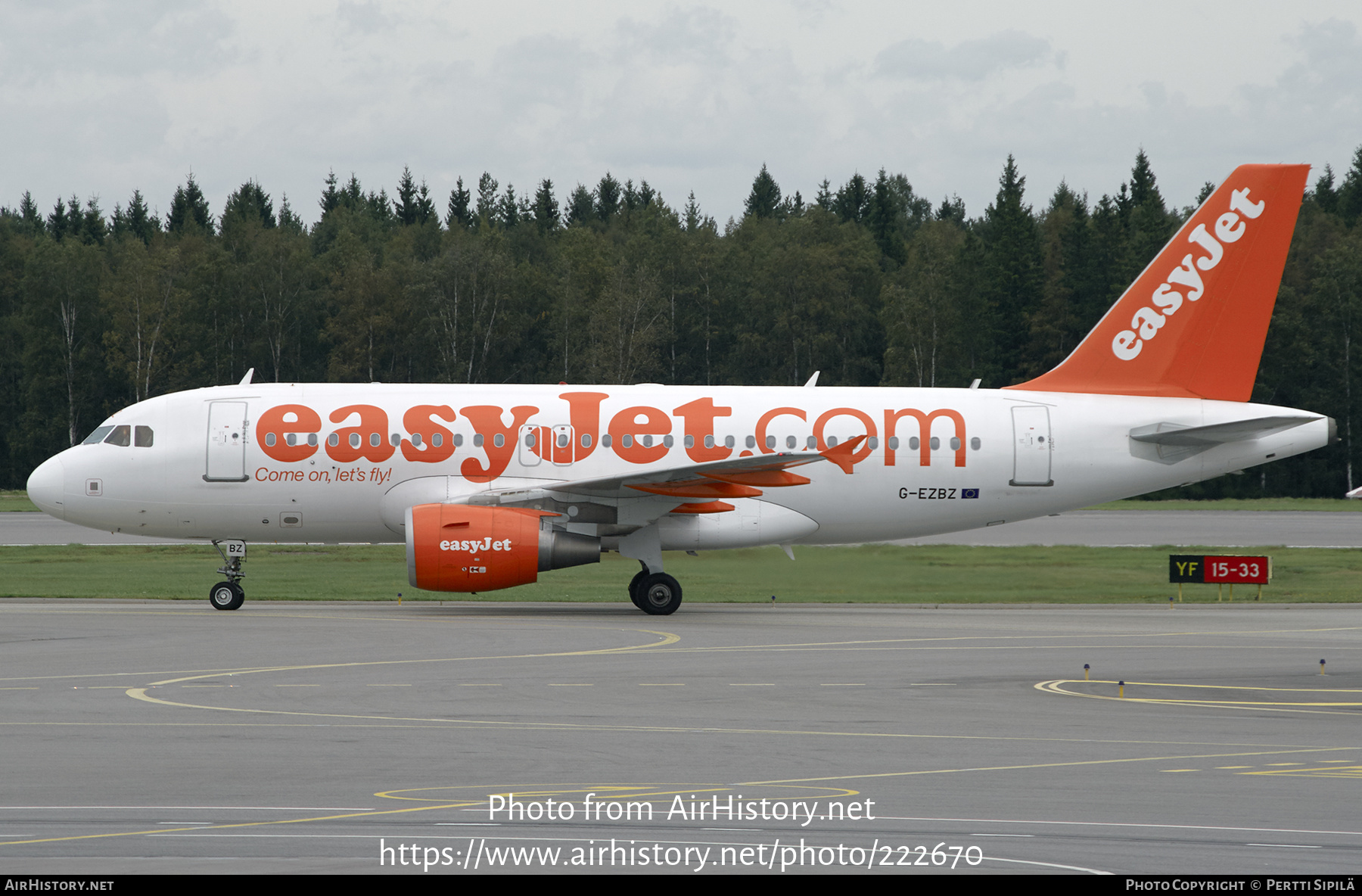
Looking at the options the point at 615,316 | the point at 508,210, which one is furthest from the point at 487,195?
the point at 615,316

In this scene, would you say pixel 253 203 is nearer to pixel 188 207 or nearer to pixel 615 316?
pixel 188 207

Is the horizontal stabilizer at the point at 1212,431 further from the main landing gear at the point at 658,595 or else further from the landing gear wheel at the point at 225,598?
the landing gear wheel at the point at 225,598

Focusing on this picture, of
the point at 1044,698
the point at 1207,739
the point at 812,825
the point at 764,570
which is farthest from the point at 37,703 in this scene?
the point at 764,570

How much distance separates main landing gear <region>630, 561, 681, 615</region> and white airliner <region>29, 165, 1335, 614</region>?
47 mm

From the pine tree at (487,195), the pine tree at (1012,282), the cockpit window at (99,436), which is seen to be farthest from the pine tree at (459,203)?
the cockpit window at (99,436)

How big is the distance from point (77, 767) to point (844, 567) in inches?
750

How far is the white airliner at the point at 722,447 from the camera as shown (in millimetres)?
26969

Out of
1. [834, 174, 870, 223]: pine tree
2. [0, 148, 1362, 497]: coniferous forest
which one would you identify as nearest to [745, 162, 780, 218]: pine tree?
[834, 174, 870, 223]: pine tree

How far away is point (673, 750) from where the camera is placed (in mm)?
12758

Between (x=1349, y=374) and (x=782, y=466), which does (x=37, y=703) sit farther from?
(x=1349, y=374)

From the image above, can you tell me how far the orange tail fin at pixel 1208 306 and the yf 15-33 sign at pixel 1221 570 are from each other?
378 cm

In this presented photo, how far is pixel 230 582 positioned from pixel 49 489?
4.24 m

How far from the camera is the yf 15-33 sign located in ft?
98.8

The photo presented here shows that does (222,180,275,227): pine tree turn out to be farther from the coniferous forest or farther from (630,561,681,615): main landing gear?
(630,561,681,615): main landing gear
